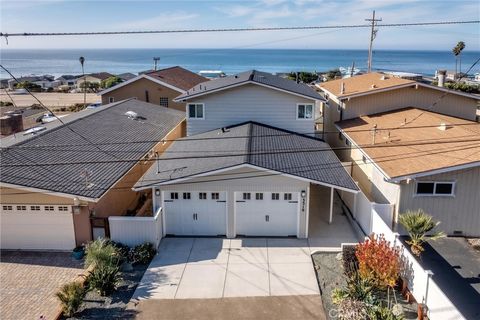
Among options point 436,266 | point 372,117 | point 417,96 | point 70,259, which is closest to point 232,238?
point 70,259

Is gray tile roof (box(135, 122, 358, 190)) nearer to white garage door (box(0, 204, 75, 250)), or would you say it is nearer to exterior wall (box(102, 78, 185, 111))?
white garage door (box(0, 204, 75, 250))

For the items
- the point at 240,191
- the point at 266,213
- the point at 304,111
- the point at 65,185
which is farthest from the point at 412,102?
the point at 65,185

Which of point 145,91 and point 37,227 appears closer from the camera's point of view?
point 37,227

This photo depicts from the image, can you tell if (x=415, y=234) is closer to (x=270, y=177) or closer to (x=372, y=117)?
(x=270, y=177)

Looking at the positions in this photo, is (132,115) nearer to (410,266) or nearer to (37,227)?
(37,227)

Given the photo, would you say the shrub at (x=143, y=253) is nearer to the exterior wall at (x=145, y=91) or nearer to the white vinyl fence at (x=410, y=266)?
the white vinyl fence at (x=410, y=266)
